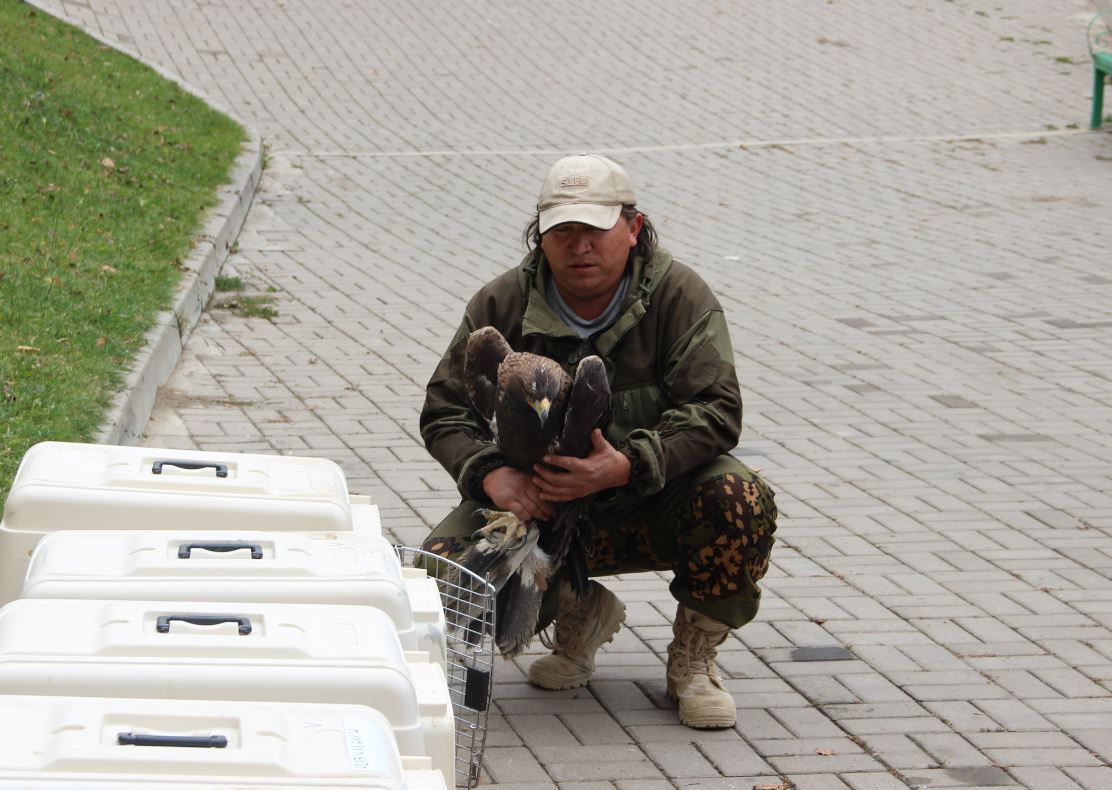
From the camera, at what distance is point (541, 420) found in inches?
147

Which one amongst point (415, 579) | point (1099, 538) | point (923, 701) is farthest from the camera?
point (1099, 538)

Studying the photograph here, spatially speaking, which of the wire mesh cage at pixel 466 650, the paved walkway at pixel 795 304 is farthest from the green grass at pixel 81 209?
the wire mesh cage at pixel 466 650

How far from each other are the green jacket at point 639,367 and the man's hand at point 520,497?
0.08 meters

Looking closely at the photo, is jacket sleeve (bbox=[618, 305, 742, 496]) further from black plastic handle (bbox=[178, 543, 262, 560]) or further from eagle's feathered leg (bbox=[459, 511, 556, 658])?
black plastic handle (bbox=[178, 543, 262, 560])

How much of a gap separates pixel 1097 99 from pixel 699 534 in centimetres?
1188

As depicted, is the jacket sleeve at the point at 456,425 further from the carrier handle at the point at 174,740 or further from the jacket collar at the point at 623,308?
the carrier handle at the point at 174,740

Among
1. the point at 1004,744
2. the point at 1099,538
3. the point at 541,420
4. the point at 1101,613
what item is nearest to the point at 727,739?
the point at 1004,744

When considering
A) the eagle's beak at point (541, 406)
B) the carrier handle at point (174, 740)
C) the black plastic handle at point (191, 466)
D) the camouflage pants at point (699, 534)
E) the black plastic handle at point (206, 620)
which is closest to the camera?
the carrier handle at point (174, 740)

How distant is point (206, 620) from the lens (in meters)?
2.49

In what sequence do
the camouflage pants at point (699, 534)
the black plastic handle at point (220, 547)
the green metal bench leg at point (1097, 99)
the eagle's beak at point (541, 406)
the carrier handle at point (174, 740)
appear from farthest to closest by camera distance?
the green metal bench leg at point (1097, 99)
the camouflage pants at point (699, 534)
the eagle's beak at point (541, 406)
the black plastic handle at point (220, 547)
the carrier handle at point (174, 740)

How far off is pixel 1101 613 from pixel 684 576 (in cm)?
163

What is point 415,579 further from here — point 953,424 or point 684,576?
point 953,424

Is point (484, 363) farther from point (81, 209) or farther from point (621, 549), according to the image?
point (81, 209)

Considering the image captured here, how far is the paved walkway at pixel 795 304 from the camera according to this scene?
4324 mm
